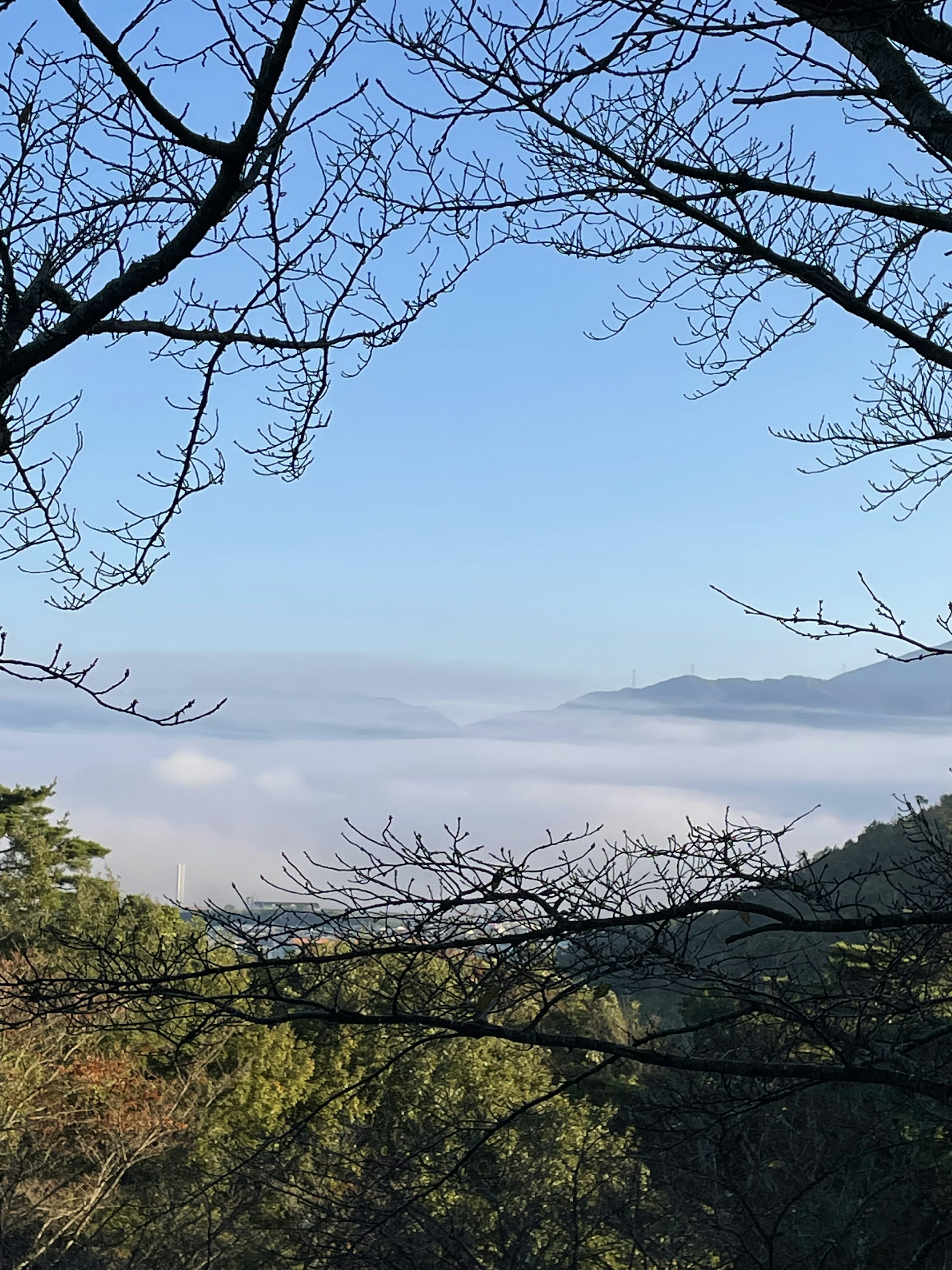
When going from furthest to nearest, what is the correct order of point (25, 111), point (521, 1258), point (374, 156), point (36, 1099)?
point (36, 1099), point (521, 1258), point (374, 156), point (25, 111)

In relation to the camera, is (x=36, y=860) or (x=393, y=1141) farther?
(x=36, y=860)

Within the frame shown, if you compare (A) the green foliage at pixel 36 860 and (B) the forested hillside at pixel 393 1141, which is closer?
(B) the forested hillside at pixel 393 1141

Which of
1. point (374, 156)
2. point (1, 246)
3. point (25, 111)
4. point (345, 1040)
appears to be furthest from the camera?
point (345, 1040)

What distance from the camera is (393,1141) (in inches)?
496

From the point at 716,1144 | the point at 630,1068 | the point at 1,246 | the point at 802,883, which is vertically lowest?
the point at 630,1068

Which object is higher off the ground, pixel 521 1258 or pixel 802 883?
pixel 802 883

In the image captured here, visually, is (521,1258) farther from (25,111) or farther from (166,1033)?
(25,111)

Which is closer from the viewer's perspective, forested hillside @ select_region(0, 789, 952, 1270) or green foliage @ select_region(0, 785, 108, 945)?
forested hillside @ select_region(0, 789, 952, 1270)

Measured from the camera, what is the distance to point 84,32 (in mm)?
3924

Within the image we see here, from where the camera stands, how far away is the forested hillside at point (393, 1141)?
430 cm

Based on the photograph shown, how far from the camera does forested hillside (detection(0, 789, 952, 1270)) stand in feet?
14.1

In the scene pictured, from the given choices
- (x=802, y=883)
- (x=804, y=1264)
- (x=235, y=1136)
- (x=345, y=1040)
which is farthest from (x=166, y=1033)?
(x=345, y=1040)

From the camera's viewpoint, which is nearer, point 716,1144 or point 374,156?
point 716,1144

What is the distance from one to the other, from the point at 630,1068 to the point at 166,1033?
954 inches
